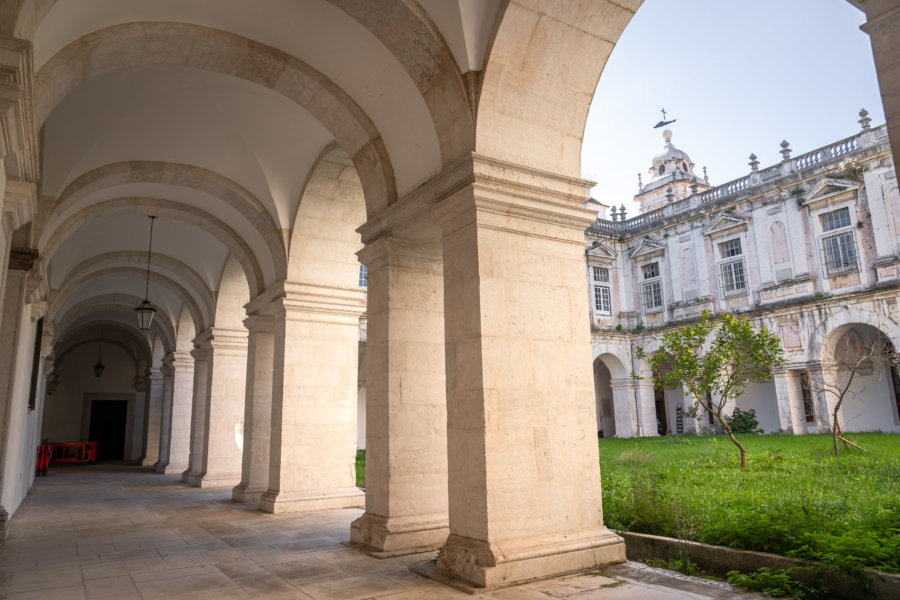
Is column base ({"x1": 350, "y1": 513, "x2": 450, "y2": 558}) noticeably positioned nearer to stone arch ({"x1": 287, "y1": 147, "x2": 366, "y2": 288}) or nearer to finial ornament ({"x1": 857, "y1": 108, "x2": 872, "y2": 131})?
stone arch ({"x1": 287, "y1": 147, "x2": 366, "y2": 288})

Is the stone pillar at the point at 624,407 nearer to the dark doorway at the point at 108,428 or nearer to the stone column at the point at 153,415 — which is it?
the stone column at the point at 153,415

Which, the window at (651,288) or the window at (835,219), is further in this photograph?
the window at (651,288)

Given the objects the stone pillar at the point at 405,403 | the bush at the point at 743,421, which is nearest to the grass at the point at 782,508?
the stone pillar at the point at 405,403

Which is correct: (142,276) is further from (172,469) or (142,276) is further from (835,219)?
(835,219)

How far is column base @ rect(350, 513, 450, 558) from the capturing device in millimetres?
5547

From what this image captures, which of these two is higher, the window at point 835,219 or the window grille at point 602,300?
the window at point 835,219

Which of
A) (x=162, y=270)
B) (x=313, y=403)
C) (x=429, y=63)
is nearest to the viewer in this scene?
(x=429, y=63)

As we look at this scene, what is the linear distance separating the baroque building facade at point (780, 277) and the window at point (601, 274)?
5 centimetres

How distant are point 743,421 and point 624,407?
5.20 meters

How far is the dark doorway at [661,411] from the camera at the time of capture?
28.2m

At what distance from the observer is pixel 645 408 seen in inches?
1033

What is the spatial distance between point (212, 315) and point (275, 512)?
614 cm

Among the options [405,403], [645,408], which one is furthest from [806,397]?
[405,403]

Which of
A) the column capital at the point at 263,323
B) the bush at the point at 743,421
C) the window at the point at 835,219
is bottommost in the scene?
the bush at the point at 743,421
